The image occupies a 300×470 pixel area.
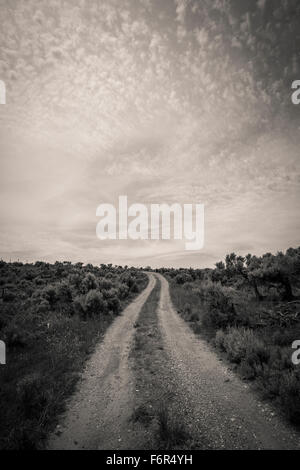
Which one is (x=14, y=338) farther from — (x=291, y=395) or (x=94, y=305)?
(x=291, y=395)

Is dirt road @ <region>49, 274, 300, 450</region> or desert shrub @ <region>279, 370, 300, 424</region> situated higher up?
desert shrub @ <region>279, 370, 300, 424</region>

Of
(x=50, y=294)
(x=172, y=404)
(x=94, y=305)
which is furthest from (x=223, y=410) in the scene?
(x=50, y=294)

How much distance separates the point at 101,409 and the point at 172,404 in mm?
2038

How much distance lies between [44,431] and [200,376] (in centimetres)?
516

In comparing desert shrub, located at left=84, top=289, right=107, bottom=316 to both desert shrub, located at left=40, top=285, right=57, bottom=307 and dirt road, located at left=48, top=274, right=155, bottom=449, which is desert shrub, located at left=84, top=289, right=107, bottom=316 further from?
dirt road, located at left=48, top=274, right=155, bottom=449

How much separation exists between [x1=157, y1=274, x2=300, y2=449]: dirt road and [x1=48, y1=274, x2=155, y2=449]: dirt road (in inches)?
65.6

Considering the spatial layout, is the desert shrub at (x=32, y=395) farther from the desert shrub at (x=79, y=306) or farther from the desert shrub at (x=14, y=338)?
the desert shrub at (x=79, y=306)

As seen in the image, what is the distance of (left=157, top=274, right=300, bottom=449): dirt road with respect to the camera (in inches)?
185

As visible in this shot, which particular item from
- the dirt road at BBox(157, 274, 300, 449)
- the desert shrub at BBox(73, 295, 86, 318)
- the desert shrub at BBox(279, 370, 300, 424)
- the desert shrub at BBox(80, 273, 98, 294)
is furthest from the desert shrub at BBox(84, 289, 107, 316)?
the desert shrub at BBox(279, 370, 300, 424)

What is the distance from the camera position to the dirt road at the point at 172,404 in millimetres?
4824

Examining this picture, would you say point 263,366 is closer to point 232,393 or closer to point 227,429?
point 232,393

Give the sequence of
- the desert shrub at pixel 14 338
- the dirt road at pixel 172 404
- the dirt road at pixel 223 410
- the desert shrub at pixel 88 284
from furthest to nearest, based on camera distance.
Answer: the desert shrub at pixel 88 284 → the desert shrub at pixel 14 338 → the dirt road at pixel 172 404 → the dirt road at pixel 223 410

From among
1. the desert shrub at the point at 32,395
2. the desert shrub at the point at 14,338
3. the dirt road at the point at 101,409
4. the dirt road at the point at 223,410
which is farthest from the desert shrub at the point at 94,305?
the desert shrub at the point at 32,395

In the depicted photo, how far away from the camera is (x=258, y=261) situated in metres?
25.6
